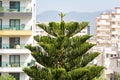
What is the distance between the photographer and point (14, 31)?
174 feet

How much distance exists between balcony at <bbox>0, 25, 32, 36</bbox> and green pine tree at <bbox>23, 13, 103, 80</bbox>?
22.5 metres

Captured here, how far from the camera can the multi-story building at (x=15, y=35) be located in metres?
53.0

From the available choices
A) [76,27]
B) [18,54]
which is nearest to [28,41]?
[18,54]

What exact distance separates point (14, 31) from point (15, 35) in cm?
52

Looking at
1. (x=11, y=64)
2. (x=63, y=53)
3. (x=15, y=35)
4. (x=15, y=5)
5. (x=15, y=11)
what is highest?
(x=63, y=53)

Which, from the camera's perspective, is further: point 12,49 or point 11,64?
point 12,49

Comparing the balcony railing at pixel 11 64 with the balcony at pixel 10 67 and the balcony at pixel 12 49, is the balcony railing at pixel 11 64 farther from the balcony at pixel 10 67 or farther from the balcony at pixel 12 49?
the balcony at pixel 12 49

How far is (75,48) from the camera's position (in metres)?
30.4


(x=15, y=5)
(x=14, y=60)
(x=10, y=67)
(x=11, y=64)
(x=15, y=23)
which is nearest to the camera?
(x=10, y=67)

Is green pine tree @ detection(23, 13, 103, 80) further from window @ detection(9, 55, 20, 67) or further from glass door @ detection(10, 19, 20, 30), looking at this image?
glass door @ detection(10, 19, 20, 30)

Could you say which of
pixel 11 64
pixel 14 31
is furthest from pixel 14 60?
pixel 14 31

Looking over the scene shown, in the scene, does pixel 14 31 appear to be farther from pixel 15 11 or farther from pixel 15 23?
pixel 15 11

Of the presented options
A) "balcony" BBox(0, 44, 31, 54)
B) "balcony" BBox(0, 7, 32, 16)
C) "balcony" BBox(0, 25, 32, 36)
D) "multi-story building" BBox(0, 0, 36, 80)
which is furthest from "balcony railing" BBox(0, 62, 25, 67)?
"balcony" BBox(0, 7, 32, 16)

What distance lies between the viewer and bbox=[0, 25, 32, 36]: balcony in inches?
2091
